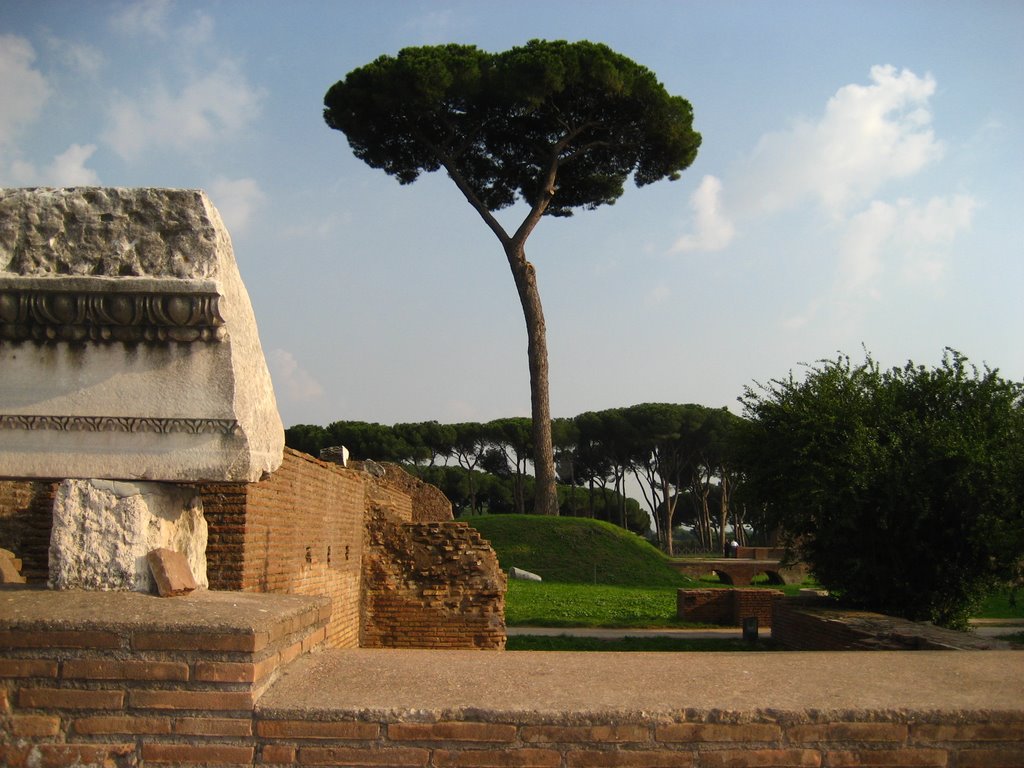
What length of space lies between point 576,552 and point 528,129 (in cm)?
1202

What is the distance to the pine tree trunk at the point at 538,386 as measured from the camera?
2442 cm

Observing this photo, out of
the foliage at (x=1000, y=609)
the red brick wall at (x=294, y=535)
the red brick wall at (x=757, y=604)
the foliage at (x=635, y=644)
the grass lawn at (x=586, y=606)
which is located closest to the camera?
the red brick wall at (x=294, y=535)

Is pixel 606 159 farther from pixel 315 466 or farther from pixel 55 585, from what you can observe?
pixel 55 585

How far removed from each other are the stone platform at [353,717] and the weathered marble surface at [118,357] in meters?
0.41

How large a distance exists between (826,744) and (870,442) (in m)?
8.57

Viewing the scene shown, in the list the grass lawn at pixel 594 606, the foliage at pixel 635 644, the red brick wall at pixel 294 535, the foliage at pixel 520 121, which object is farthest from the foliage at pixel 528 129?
the red brick wall at pixel 294 535

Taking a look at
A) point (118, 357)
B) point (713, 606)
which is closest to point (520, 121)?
point (713, 606)

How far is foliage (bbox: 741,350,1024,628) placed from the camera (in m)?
9.56

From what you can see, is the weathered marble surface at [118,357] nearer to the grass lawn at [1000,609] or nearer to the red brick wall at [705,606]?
the red brick wall at [705,606]

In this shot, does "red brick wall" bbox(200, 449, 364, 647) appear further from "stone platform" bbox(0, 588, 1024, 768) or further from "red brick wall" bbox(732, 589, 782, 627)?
"red brick wall" bbox(732, 589, 782, 627)

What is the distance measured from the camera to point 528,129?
2480cm

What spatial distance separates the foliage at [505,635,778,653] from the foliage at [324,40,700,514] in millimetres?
12996

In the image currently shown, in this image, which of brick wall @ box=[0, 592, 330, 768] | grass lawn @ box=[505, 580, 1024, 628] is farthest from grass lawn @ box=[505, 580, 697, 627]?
brick wall @ box=[0, 592, 330, 768]

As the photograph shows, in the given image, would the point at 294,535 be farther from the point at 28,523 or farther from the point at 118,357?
the point at 118,357
